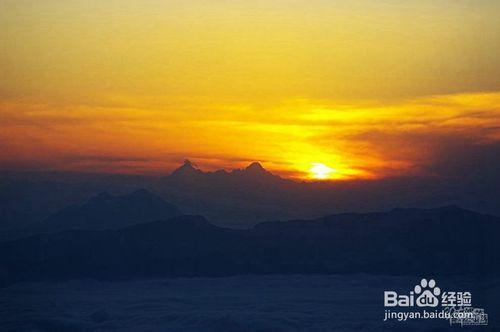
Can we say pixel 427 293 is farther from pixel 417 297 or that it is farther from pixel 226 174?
pixel 226 174

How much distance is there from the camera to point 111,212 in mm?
11734

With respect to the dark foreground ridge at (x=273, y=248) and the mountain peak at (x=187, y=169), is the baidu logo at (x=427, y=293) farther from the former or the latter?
the mountain peak at (x=187, y=169)

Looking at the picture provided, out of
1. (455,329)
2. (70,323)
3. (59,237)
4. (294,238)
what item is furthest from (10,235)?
(455,329)

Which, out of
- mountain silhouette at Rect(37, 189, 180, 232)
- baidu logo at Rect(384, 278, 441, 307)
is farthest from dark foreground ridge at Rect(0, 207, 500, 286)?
baidu logo at Rect(384, 278, 441, 307)

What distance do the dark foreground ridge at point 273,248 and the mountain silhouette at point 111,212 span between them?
12 cm

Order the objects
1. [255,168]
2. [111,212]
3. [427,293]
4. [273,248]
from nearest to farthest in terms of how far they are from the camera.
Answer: [255,168] → [427,293] → [111,212] → [273,248]

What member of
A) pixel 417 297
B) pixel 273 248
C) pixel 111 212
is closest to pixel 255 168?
pixel 273 248

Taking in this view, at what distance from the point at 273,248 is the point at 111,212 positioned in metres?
1.94

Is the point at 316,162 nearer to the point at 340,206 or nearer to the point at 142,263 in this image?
the point at 340,206

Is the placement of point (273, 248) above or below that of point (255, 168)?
below

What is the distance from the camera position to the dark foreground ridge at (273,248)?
11.9 meters

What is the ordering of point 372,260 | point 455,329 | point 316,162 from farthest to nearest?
point 372,260
point 316,162
point 455,329

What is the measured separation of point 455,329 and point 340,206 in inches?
76.4

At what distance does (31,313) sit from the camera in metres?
11.4
